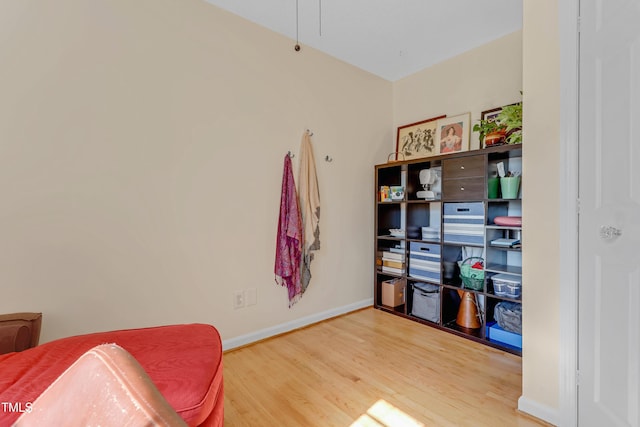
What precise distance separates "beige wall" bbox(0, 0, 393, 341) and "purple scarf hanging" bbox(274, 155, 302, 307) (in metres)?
0.07

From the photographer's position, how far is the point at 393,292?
2.99 meters

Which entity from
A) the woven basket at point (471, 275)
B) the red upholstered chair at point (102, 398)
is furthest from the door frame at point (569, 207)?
the red upholstered chair at point (102, 398)

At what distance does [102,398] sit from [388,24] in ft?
8.97

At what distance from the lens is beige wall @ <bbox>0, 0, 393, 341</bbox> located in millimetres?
1552

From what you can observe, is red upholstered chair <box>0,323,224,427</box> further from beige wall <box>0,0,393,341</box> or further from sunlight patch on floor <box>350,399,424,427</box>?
sunlight patch on floor <box>350,399,424,427</box>

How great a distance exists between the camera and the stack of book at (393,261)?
2.89 metres

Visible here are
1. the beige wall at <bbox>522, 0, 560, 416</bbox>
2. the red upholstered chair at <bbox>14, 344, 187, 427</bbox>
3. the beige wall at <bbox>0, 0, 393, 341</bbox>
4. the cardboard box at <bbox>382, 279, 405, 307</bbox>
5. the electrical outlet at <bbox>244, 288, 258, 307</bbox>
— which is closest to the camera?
the red upholstered chair at <bbox>14, 344, 187, 427</bbox>

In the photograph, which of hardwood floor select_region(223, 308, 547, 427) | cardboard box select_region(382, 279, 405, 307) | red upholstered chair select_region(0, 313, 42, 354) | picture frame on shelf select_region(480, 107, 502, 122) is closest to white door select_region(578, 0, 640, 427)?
hardwood floor select_region(223, 308, 547, 427)

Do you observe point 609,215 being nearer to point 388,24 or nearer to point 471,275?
point 471,275

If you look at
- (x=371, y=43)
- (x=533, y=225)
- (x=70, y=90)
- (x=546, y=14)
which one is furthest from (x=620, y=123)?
(x=70, y=90)

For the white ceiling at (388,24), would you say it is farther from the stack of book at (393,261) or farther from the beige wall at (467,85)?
the stack of book at (393,261)

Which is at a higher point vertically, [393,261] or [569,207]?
[569,207]

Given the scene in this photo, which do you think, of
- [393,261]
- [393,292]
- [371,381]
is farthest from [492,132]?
[371,381]

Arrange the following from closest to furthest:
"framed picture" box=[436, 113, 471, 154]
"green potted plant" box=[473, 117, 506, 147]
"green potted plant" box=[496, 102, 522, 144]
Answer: "green potted plant" box=[496, 102, 522, 144]
"green potted plant" box=[473, 117, 506, 147]
"framed picture" box=[436, 113, 471, 154]
